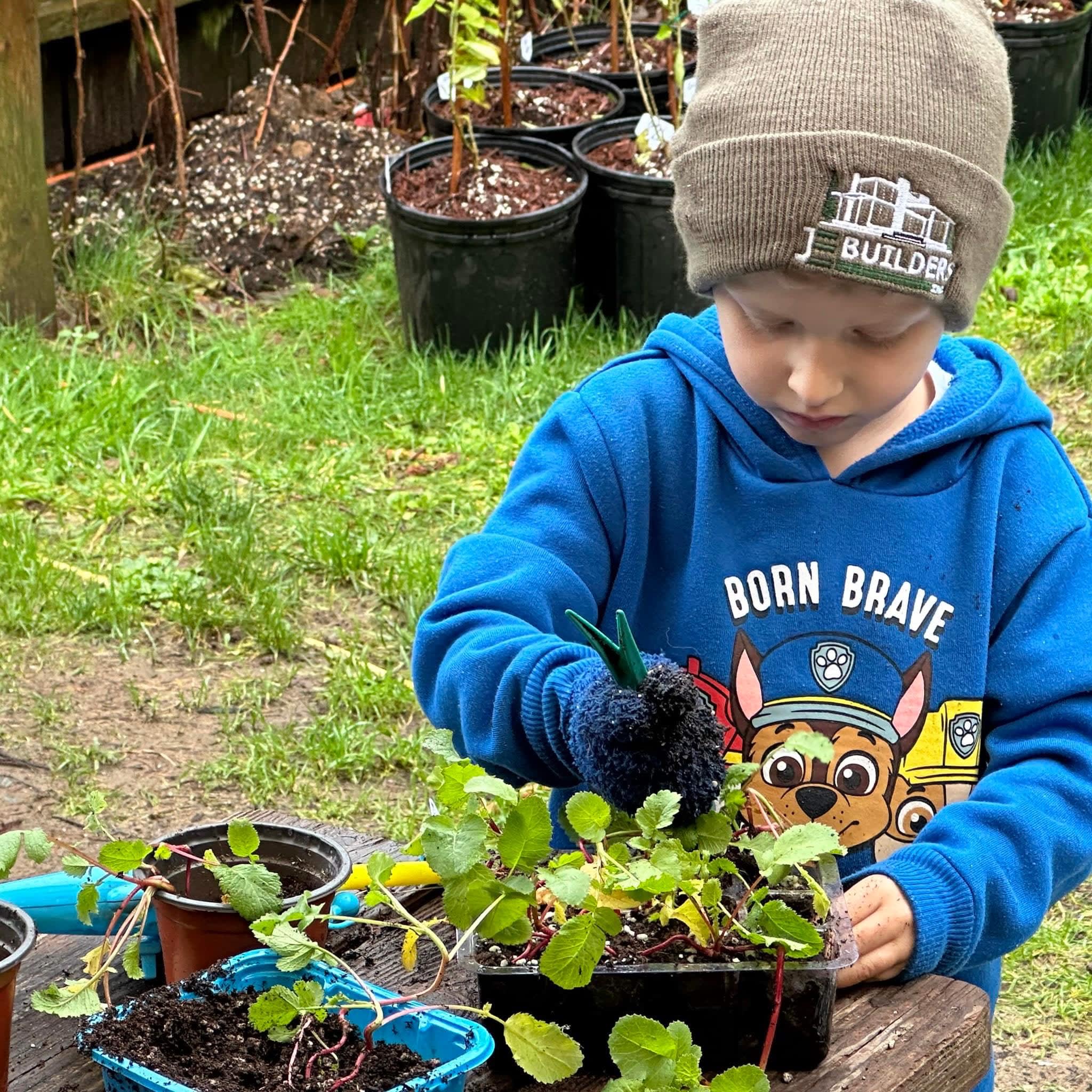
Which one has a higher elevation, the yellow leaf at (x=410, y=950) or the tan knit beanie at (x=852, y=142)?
the tan knit beanie at (x=852, y=142)

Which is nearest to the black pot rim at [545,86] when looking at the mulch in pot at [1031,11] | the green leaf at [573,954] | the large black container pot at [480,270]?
the large black container pot at [480,270]

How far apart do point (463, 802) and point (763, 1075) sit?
300mm

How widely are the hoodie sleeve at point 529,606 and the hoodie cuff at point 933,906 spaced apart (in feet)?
1.01

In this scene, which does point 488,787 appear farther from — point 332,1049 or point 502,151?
point 502,151

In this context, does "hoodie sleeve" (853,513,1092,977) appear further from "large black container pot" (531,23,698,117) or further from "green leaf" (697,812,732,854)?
"large black container pot" (531,23,698,117)

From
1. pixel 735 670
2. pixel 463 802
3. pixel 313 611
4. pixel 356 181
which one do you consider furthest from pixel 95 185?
pixel 463 802

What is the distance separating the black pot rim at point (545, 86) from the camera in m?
5.30

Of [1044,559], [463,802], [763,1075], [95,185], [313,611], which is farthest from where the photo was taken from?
[95,185]

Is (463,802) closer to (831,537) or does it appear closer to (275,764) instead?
(831,537)

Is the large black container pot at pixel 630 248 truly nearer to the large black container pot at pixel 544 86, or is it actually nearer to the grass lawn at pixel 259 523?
the grass lawn at pixel 259 523

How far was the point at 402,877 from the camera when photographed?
1.44m

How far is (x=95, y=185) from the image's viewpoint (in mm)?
5527

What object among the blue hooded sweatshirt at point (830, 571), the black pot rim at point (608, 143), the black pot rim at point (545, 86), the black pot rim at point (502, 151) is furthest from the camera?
the black pot rim at point (545, 86)

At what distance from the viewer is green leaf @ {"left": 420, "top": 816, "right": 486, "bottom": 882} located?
115cm
